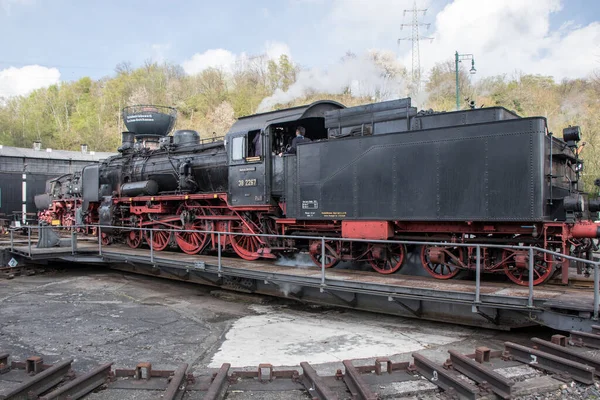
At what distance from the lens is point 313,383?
4.77 meters

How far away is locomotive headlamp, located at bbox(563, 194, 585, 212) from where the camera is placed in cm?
703

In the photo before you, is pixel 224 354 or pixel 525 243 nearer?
pixel 224 354

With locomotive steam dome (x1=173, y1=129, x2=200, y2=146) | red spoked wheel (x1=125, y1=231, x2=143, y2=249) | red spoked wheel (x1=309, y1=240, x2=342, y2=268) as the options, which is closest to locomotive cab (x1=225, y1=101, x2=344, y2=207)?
red spoked wheel (x1=309, y1=240, x2=342, y2=268)

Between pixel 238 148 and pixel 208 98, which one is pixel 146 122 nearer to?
pixel 238 148

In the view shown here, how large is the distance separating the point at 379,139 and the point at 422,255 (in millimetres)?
2315

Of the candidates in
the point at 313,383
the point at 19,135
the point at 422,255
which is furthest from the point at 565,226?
the point at 19,135

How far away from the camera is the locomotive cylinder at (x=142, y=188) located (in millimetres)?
13562

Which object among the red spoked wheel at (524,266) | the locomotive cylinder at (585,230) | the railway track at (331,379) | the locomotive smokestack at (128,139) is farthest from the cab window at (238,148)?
the locomotive smokestack at (128,139)

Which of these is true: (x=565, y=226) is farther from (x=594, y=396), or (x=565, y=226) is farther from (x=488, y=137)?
(x=594, y=396)

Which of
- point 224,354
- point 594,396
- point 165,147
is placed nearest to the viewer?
point 594,396

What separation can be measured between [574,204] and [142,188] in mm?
11124

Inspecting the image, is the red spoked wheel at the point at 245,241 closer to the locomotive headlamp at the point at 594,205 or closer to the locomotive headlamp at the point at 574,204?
the locomotive headlamp at the point at 574,204

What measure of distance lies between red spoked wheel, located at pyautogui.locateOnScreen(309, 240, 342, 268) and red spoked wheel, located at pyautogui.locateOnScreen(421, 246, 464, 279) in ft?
5.83

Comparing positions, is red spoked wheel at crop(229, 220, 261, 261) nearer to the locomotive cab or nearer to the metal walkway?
the metal walkway
